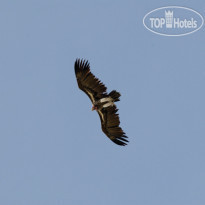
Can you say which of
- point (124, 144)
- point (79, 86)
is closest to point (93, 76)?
point (79, 86)

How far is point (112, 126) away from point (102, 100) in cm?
210

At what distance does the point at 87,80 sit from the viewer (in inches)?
1993

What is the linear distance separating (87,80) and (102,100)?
4.98 ft

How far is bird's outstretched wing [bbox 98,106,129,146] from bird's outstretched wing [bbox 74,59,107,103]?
1.53m

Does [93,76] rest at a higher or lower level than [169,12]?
lower

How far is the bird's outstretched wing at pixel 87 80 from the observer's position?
50.5 m

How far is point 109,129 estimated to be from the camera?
171 ft

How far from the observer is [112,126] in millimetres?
52125

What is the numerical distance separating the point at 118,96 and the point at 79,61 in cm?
317

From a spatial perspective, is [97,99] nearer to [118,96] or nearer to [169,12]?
[118,96]

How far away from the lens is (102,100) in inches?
2004

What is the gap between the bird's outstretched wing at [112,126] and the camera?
170 feet

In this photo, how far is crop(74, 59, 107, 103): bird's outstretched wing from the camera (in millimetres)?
50531

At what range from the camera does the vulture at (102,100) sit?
50.5m
